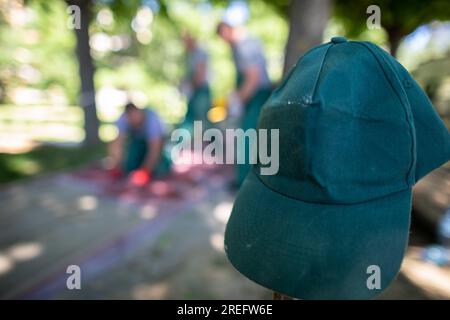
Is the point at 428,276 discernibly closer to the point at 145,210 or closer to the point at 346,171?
the point at 346,171

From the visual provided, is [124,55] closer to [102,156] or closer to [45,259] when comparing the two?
[102,156]

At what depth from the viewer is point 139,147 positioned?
15.9 feet

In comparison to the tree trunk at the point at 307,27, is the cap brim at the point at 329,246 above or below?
below

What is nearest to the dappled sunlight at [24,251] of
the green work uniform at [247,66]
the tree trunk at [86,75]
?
the green work uniform at [247,66]

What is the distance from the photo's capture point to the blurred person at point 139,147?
463 centimetres

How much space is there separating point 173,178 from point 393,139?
419 centimetres

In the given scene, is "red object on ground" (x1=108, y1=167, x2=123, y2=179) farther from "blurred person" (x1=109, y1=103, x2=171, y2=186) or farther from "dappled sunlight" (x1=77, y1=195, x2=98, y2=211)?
"dappled sunlight" (x1=77, y1=195, x2=98, y2=211)

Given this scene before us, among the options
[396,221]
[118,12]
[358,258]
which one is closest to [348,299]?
[358,258]

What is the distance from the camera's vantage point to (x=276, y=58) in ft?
49.1

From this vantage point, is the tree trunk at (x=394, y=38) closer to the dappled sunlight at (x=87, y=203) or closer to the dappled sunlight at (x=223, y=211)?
the dappled sunlight at (x=223, y=211)

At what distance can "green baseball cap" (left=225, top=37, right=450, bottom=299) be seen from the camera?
2.95ft

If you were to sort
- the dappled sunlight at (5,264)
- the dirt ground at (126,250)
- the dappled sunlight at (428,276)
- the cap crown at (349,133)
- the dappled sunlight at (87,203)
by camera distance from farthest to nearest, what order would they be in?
the dappled sunlight at (87,203) < the dappled sunlight at (5,264) < the dirt ground at (126,250) < the dappled sunlight at (428,276) < the cap crown at (349,133)

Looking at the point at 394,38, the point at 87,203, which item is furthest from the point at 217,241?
the point at 394,38

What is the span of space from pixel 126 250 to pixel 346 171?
8.18 ft
